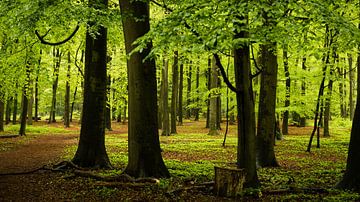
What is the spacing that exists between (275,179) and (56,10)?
765 centimetres

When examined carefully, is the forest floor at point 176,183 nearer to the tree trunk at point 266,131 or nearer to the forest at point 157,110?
the forest at point 157,110

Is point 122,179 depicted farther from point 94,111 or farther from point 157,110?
point 94,111

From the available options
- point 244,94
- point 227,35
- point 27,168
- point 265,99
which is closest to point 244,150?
point 244,94

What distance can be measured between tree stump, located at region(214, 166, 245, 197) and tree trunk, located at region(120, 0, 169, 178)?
2.09 m

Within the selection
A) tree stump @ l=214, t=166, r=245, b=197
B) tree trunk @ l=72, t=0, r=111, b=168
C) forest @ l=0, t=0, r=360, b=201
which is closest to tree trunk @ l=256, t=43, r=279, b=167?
forest @ l=0, t=0, r=360, b=201

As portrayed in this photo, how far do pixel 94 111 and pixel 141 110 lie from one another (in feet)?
9.38

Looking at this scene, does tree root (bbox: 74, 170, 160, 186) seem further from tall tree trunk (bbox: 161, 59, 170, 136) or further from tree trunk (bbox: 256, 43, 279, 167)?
tall tree trunk (bbox: 161, 59, 170, 136)

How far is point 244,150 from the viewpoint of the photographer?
7.91 metres

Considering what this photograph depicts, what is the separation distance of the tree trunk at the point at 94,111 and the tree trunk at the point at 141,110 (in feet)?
7.81

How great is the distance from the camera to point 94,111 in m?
11.2

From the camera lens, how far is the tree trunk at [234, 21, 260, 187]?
7805mm

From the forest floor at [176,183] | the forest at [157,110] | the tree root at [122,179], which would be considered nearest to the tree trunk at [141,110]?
the forest at [157,110]

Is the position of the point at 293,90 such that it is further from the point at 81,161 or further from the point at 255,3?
the point at 255,3

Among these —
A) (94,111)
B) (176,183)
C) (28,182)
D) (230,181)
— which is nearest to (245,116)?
(230,181)
